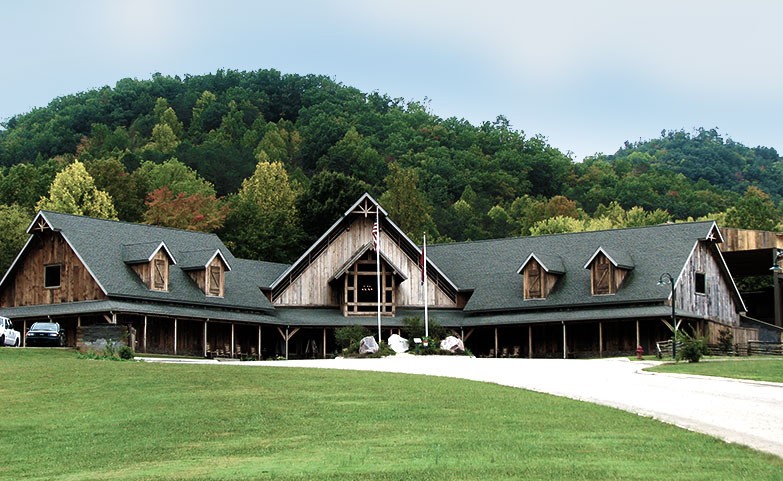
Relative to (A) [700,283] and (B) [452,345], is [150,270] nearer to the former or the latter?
(B) [452,345]

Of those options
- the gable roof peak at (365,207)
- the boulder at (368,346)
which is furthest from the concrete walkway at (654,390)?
the gable roof peak at (365,207)

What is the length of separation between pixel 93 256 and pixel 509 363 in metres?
23.1

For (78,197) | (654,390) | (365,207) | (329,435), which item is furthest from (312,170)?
(329,435)

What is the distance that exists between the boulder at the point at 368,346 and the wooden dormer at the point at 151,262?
10718 mm

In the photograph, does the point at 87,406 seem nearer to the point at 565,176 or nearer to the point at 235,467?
the point at 235,467

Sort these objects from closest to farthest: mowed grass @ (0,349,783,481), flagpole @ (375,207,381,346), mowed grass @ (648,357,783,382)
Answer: mowed grass @ (0,349,783,481) < mowed grass @ (648,357,783,382) < flagpole @ (375,207,381,346)

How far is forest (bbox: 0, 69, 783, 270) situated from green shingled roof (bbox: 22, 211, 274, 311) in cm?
2605

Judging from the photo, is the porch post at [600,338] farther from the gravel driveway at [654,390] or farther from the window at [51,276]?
the window at [51,276]

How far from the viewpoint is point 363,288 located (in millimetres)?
72500

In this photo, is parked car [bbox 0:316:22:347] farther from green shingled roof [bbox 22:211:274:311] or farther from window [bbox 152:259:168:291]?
window [bbox 152:259:168:291]

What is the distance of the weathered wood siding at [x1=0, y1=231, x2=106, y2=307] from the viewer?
60594 millimetres

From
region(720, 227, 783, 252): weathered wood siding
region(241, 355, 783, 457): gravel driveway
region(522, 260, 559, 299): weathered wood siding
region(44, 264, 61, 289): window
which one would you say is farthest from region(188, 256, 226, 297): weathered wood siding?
region(720, 227, 783, 252): weathered wood siding

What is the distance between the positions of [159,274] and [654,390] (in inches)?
1359

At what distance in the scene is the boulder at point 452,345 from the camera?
63000 millimetres
